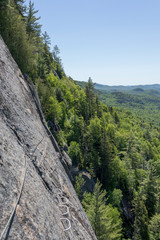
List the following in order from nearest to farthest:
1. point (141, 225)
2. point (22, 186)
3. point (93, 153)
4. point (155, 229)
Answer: point (22, 186)
point (155, 229)
point (141, 225)
point (93, 153)

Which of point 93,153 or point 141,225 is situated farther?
point 93,153

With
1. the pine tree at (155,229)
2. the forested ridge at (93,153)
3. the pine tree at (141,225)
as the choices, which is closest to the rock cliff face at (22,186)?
the forested ridge at (93,153)

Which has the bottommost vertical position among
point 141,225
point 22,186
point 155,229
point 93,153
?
point 141,225

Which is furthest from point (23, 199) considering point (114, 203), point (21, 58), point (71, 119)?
point (71, 119)

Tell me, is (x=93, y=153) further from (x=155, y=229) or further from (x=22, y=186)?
(x=22, y=186)

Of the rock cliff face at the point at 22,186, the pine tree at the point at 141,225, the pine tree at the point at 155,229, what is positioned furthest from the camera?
the pine tree at the point at 141,225

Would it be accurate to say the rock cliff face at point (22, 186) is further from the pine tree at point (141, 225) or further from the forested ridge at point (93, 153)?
the pine tree at point (141, 225)

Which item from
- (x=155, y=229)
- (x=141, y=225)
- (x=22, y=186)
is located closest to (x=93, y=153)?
(x=141, y=225)

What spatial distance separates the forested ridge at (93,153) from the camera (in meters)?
21.4

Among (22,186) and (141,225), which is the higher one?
(22,186)

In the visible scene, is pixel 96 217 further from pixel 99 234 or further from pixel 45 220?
pixel 45 220

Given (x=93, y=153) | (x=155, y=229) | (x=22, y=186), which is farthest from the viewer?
(x=93, y=153)

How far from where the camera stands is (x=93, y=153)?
42.6 metres

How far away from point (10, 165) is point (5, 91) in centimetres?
527
